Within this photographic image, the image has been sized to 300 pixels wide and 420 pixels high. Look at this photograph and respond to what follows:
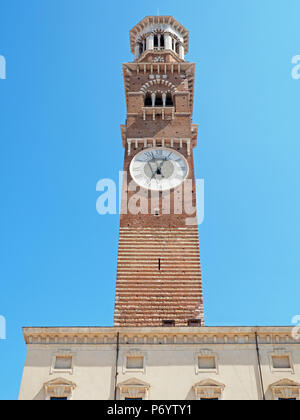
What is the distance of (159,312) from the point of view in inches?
1241

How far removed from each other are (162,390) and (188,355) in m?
2.10

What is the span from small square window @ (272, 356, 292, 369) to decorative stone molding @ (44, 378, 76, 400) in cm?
937

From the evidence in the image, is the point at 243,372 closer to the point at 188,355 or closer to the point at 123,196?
the point at 188,355

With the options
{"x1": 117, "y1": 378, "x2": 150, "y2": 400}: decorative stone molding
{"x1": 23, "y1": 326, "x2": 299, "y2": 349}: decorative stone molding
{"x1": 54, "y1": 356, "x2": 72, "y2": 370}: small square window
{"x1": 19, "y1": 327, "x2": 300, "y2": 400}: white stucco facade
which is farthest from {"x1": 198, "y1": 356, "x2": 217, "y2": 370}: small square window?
{"x1": 54, "y1": 356, "x2": 72, "y2": 370}: small square window

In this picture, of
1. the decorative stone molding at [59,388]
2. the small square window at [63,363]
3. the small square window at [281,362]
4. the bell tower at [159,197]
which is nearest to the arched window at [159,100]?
the bell tower at [159,197]

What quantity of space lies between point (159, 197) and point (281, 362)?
48.3 feet

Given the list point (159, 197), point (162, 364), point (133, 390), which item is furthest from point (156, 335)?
point (159, 197)

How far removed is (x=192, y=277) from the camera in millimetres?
32969

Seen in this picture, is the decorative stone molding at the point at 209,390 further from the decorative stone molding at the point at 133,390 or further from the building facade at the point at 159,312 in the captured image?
the decorative stone molding at the point at 133,390

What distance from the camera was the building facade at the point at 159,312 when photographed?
80.2 feet

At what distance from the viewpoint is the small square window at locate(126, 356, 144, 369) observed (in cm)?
2503
